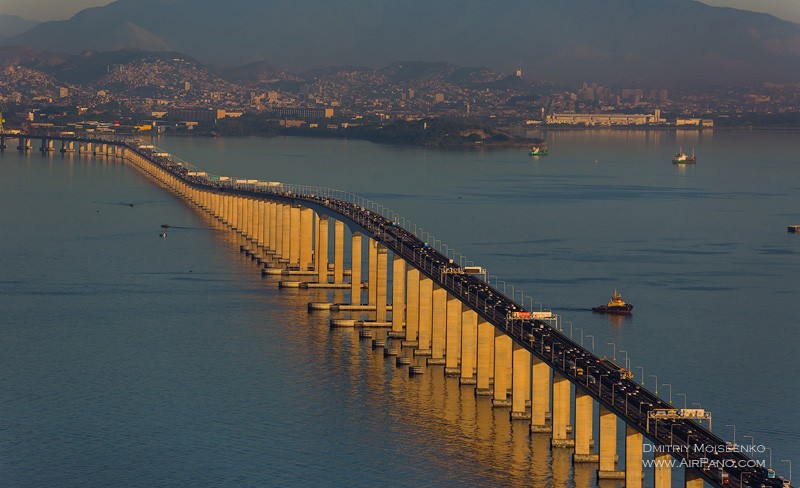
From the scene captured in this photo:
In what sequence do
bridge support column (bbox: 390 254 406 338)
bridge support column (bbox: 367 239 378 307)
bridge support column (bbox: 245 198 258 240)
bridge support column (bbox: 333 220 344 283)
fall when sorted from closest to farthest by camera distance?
bridge support column (bbox: 390 254 406 338)
bridge support column (bbox: 367 239 378 307)
bridge support column (bbox: 333 220 344 283)
bridge support column (bbox: 245 198 258 240)

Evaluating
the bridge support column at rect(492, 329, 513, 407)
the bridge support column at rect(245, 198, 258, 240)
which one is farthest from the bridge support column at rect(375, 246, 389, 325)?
the bridge support column at rect(245, 198, 258, 240)

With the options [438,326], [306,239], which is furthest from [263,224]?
[438,326]

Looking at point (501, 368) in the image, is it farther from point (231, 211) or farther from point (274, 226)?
point (231, 211)

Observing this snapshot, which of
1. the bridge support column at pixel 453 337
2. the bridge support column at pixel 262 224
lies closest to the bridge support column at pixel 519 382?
the bridge support column at pixel 453 337

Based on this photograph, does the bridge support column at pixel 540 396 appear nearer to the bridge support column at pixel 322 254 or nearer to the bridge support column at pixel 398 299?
the bridge support column at pixel 398 299

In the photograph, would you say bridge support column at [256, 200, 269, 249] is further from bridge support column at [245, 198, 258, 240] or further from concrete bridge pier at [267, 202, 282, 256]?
concrete bridge pier at [267, 202, 282, 256]

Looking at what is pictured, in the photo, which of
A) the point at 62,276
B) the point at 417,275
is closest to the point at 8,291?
the point at 62,276
